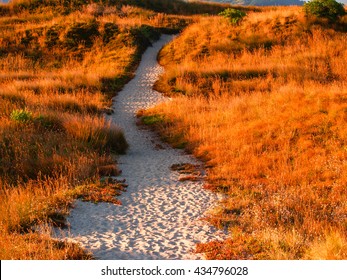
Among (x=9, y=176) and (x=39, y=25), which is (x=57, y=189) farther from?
(x=39, y=25)

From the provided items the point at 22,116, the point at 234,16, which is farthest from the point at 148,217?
the point at 234,16

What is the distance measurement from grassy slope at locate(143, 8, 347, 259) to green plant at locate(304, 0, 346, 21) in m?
0.92

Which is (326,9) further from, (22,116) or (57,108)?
(22,116)

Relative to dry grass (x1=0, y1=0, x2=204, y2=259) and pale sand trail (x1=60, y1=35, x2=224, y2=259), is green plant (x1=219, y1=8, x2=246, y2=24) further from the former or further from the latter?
pale sand trail (x1=60, y1=35, x2=224, y2=259)

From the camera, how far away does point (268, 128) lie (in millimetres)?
14008

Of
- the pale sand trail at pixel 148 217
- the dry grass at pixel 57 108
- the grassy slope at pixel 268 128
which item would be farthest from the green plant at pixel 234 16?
the pale sand trail at pixel 148 217

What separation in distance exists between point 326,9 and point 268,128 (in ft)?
68.1

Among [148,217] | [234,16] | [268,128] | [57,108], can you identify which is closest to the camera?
[148,217]

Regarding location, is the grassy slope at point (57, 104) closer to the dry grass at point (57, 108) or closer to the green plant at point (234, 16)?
the dry grass at point (57, 108)

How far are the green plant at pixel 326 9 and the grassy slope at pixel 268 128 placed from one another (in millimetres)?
922

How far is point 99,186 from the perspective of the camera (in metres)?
10.0

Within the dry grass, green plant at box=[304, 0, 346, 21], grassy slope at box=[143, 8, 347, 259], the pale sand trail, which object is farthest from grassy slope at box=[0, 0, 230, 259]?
green plant at box=[304, 0, 346, 21]

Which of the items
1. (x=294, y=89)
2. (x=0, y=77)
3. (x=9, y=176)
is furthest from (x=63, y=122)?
(x=0, y=77)

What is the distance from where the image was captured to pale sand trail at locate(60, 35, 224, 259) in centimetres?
703
